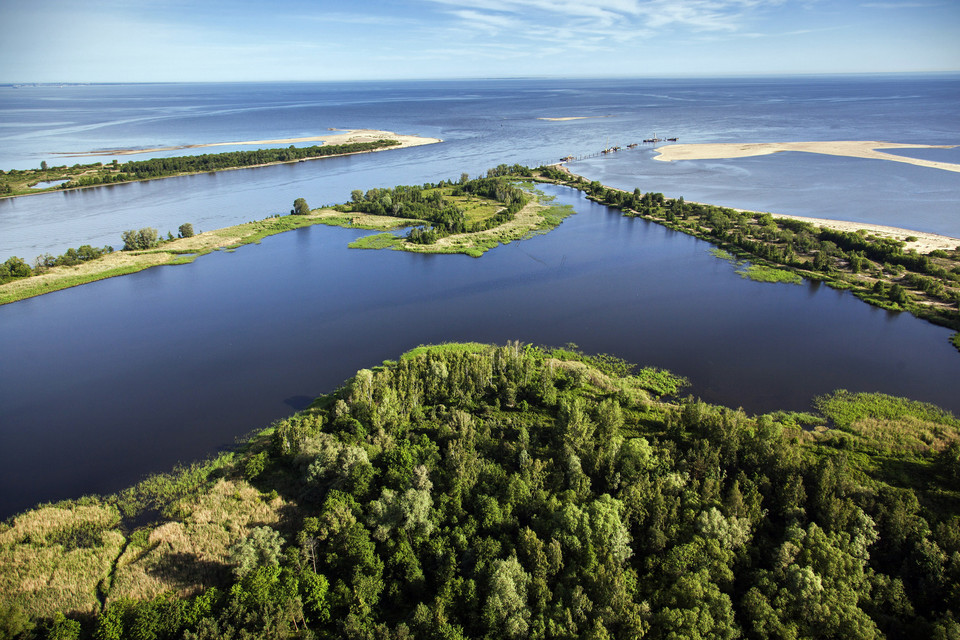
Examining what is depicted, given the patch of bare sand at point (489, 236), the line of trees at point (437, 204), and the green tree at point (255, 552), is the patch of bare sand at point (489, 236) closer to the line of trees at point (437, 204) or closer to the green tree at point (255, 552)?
the line of trees at point (437, 204)

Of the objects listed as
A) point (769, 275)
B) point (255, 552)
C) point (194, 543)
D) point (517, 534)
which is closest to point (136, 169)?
point (194, 543)

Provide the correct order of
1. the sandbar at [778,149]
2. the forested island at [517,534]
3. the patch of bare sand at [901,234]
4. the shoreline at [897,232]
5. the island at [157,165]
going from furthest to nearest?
the sandbar at [778,149] < the island at [157,165] < the shoreline at [897,232] < the patch of bare sand at [901,234] < the forested island at [517,534]

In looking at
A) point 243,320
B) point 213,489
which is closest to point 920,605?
point 213,489

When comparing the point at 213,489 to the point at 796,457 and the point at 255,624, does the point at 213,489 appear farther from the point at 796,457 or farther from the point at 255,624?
the point at 796,457

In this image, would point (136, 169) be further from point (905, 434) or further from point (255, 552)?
point (905, 434)

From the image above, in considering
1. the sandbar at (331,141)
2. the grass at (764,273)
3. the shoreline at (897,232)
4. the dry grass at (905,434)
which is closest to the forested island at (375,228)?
the grass at (764,273)

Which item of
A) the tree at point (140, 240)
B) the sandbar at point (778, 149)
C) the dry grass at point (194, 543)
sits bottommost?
the dry grass at point (194, 543)
